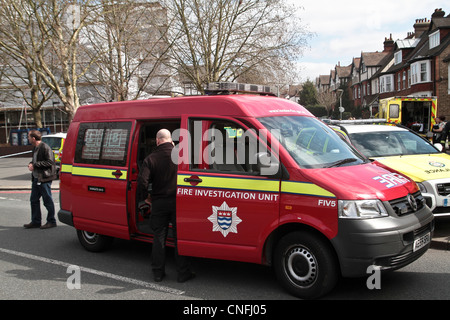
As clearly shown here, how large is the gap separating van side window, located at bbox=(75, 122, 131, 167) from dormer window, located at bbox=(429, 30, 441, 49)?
1465 inches

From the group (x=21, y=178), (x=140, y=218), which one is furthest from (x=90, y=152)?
(x=21, y=178)

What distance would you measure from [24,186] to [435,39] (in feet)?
116

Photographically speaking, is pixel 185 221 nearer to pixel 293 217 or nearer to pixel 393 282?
pixel 293 217

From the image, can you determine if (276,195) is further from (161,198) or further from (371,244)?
(161,198)

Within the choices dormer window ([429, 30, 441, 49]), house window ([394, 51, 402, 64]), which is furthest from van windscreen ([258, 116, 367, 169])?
house window ([394, 51, 402, 64])

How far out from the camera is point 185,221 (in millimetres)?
4988

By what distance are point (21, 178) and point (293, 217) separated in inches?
657

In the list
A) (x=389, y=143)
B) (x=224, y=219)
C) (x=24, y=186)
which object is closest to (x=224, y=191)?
(x=224, y=219)

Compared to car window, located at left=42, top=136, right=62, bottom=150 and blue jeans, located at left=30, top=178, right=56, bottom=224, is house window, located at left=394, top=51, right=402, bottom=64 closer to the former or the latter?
car window, located at left=42, top=136, right=62, bottom=150

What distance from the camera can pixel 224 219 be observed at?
4.74 meters

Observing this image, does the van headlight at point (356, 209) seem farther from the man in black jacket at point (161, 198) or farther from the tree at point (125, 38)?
the tree at point (125, 38)

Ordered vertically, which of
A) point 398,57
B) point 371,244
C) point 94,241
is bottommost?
point 94,241

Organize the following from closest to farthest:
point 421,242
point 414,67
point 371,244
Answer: point 371,244
point 421,242
point 414,67

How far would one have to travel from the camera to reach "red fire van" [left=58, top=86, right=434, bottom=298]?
163 inches
